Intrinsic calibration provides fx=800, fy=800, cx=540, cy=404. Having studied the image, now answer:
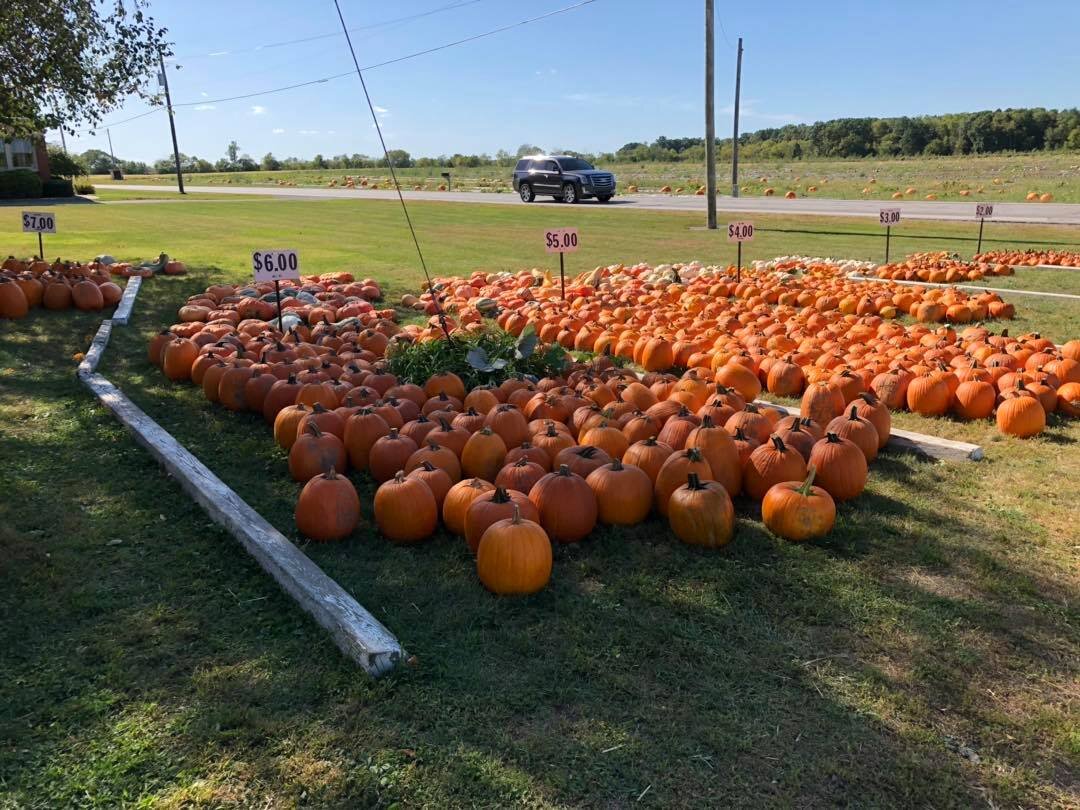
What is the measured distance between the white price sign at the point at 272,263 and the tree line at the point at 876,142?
5832 centimetres

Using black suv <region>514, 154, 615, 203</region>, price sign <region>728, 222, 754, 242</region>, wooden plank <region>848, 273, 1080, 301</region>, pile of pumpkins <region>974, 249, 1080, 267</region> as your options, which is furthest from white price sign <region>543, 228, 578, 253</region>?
black suv <region>514, 154, 615, 203</region>

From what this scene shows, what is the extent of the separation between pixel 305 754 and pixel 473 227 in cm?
2264

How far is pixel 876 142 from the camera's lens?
8100 centimetres

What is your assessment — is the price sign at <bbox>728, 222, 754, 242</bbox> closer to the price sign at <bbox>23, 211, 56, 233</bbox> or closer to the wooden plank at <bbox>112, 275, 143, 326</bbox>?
the wooden plank at <bbox>112, 275, 143, 326</bbox>

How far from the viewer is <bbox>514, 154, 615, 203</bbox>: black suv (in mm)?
34906

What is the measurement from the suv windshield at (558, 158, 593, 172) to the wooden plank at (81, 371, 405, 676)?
31961 millimetres

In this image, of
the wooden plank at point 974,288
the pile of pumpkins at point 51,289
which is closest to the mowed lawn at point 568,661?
the pile of pumpkins at point 51,289

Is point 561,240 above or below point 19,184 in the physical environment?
below

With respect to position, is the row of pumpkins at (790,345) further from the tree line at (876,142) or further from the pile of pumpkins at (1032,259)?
the tree line at (876,142)

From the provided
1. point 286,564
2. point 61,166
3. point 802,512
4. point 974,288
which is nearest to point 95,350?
point 286,564

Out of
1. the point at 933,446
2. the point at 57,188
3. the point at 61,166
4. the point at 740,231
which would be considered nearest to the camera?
the point at 933,446

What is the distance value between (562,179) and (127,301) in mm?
26968

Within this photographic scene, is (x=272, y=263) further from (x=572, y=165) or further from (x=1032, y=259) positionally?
(x=572, y=165)

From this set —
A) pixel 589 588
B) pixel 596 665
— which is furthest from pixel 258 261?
pixel 596 665
